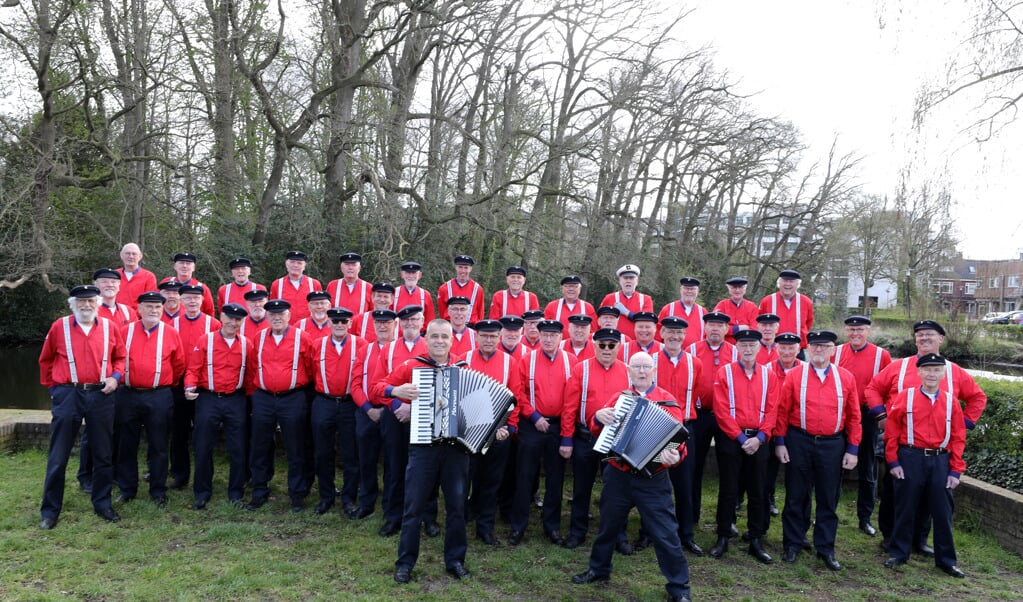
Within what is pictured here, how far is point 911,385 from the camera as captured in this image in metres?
5.94

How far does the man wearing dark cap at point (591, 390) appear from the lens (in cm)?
579

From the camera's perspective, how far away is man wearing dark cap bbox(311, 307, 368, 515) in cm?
651

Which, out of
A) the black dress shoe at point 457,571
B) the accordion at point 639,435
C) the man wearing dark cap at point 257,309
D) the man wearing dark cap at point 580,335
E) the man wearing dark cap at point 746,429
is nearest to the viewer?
the accordion at point 639,435

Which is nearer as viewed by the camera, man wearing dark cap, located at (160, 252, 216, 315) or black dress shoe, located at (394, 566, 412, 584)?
black dress shoe, located at (394, 566, 412, 584)

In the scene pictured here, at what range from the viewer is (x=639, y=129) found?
21438mm

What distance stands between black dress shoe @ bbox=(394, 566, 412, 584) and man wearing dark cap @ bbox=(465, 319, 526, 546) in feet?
2.99

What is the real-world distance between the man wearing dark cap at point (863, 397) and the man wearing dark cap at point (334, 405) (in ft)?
16.3

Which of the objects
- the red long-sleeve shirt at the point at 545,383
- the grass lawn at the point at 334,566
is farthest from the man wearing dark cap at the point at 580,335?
the grass lawn at the point at 334,566

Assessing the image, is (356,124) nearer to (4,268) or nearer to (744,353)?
(4,268)

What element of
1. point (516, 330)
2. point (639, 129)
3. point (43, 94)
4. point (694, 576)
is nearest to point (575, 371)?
point (516, 330)

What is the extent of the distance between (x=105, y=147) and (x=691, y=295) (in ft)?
33.4

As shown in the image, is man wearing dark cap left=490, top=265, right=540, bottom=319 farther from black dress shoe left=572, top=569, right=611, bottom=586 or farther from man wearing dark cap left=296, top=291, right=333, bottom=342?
black dress shoe left=572, top=569, right=611, bottom=586

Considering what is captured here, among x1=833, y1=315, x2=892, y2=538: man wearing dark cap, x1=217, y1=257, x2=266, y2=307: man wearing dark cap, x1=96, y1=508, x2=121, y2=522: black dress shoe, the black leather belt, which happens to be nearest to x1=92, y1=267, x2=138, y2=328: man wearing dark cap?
x1=217, y1=257, x2=266, y2=307: man wearing dark cap

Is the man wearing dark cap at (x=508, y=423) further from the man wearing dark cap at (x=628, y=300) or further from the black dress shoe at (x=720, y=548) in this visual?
the man wearing dark cap at (x=628, y=300)
